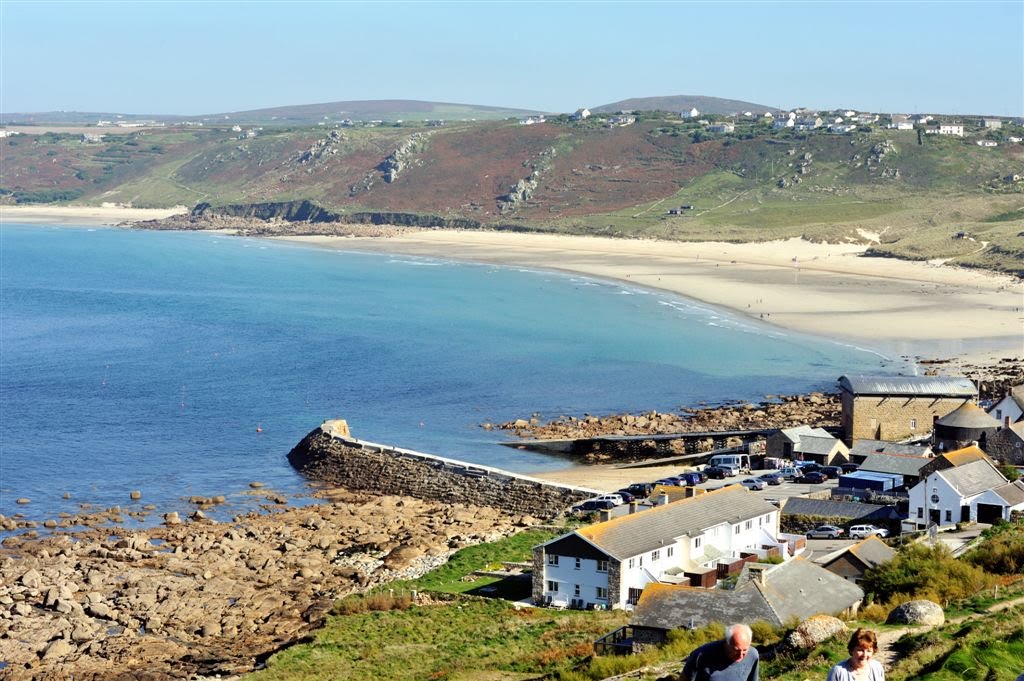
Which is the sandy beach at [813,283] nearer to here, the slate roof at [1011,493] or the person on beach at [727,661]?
the slate roof at [1011,493]

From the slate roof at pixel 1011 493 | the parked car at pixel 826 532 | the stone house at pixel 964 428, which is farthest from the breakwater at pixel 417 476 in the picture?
the slate roof at pixel 1011 493

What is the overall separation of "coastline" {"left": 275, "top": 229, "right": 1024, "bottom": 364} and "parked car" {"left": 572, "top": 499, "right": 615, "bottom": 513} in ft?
106

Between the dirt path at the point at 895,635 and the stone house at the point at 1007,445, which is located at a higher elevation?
the dirt path at the point at 895,635

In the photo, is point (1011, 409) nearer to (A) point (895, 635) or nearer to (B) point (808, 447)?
(B) point (808, 447)

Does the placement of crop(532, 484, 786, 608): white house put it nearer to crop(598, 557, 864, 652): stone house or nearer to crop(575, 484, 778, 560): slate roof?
crop(575, 484, 778, 560): slate roof

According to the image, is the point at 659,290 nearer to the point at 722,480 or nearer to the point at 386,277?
the point at 386,277

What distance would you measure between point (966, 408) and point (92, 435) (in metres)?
34.1

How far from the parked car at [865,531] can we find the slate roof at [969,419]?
30.5 feet

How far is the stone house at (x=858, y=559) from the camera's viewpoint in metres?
26.8

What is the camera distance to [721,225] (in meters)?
139

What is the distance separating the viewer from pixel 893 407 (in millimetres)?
46094

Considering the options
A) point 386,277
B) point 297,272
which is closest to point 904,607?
point 386,277

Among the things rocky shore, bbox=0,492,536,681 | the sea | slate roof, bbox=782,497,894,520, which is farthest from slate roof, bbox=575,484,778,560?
the sea

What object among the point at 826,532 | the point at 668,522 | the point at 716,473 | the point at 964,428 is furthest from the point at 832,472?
the point at 668,522
